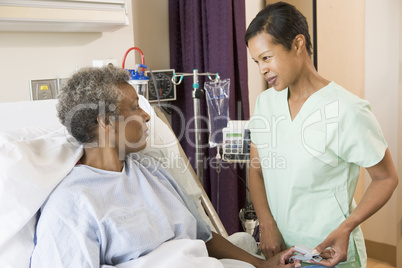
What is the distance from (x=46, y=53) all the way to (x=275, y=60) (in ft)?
3.64

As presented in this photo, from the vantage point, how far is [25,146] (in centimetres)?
133

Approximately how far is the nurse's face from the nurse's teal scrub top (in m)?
0.12

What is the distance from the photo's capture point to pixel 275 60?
132cm

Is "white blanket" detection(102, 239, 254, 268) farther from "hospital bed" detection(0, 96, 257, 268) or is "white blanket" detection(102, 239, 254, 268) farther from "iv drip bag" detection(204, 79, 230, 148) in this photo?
"iv drip bag" detection(204, 79, 230, 148)

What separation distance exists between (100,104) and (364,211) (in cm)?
87

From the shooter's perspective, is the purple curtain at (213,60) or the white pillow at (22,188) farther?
the purple curtain at (213,60)

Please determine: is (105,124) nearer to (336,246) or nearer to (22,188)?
(22,188)

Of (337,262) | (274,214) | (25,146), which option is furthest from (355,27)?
(25,146)

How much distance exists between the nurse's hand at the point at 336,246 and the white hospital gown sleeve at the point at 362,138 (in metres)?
0.22

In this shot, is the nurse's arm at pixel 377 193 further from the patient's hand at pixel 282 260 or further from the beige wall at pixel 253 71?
the beige wall at pixel 253 71

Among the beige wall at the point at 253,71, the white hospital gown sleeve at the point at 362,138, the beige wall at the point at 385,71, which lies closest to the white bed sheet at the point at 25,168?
the white hospital gown sleeve at the point at 362,138

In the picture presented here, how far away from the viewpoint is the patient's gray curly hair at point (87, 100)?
4.39ft

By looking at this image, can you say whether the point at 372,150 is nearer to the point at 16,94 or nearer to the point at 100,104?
the point at 100,104

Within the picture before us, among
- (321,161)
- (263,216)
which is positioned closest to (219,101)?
(263,216)
